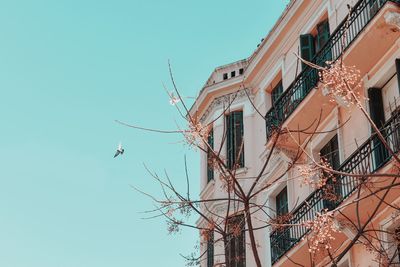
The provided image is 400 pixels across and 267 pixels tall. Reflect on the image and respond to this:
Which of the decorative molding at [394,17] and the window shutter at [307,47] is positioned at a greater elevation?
the window shutter at [307,47]

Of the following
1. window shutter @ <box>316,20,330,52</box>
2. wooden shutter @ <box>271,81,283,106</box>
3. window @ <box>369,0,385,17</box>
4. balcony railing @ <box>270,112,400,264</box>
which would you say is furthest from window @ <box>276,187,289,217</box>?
window @ <box>369,0,385,17</box>

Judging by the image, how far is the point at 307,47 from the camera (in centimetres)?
2020

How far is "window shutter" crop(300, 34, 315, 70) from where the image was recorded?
790 inches

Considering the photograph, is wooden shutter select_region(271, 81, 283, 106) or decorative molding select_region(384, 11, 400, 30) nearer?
decorative molding select_region(384, 11, 400, 30)

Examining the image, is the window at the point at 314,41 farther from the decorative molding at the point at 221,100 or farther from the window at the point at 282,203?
the decorative molding at the point at 221,100

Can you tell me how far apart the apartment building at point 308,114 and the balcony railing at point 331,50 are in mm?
23

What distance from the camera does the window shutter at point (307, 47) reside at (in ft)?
65.8

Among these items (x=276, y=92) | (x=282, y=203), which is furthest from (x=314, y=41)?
(x=282, y=203)

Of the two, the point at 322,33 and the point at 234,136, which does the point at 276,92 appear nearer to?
the point at 234,136

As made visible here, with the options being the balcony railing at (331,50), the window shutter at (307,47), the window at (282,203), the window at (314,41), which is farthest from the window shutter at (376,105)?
the window at (282,203)

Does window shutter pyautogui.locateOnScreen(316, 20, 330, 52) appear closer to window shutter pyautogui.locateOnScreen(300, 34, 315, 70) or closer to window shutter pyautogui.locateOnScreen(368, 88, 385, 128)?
window shutter pyautogui.locateOnScreen(300, 34, 315, 70)

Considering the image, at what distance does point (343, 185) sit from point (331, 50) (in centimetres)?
398

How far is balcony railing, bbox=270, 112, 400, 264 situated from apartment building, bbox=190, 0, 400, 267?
3 cm

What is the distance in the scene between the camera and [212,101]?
79.3 ft
